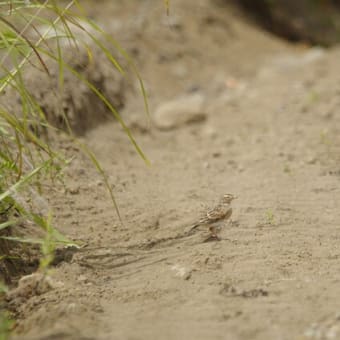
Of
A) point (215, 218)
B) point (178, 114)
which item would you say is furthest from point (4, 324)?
point (178, 114)

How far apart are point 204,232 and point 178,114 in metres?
3.38

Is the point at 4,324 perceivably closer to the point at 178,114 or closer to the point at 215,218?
the point at 215,218

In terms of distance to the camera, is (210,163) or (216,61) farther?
(216,61)

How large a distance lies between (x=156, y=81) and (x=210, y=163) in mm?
3129

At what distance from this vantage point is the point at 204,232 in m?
4.08

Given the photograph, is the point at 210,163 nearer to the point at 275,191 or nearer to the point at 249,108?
the point at 275,191

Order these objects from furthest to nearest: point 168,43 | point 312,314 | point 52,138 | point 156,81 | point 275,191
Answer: point 168,43
point 156,81
point 52,138
point 275,191
point 312,314

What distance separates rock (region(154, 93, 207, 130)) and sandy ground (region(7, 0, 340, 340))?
10 cm

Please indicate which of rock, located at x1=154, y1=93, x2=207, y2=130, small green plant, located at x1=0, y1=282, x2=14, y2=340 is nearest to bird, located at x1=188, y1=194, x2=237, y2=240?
small green plant, located at x1=0, y1=282, x2=14, y2=340

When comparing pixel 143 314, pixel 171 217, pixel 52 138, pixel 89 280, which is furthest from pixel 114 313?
pixel 52 138

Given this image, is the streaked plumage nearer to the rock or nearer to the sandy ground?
the sandy ground

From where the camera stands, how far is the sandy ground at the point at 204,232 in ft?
10.2

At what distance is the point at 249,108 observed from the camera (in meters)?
7.59

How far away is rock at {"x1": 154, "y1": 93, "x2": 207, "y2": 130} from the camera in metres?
7.23
